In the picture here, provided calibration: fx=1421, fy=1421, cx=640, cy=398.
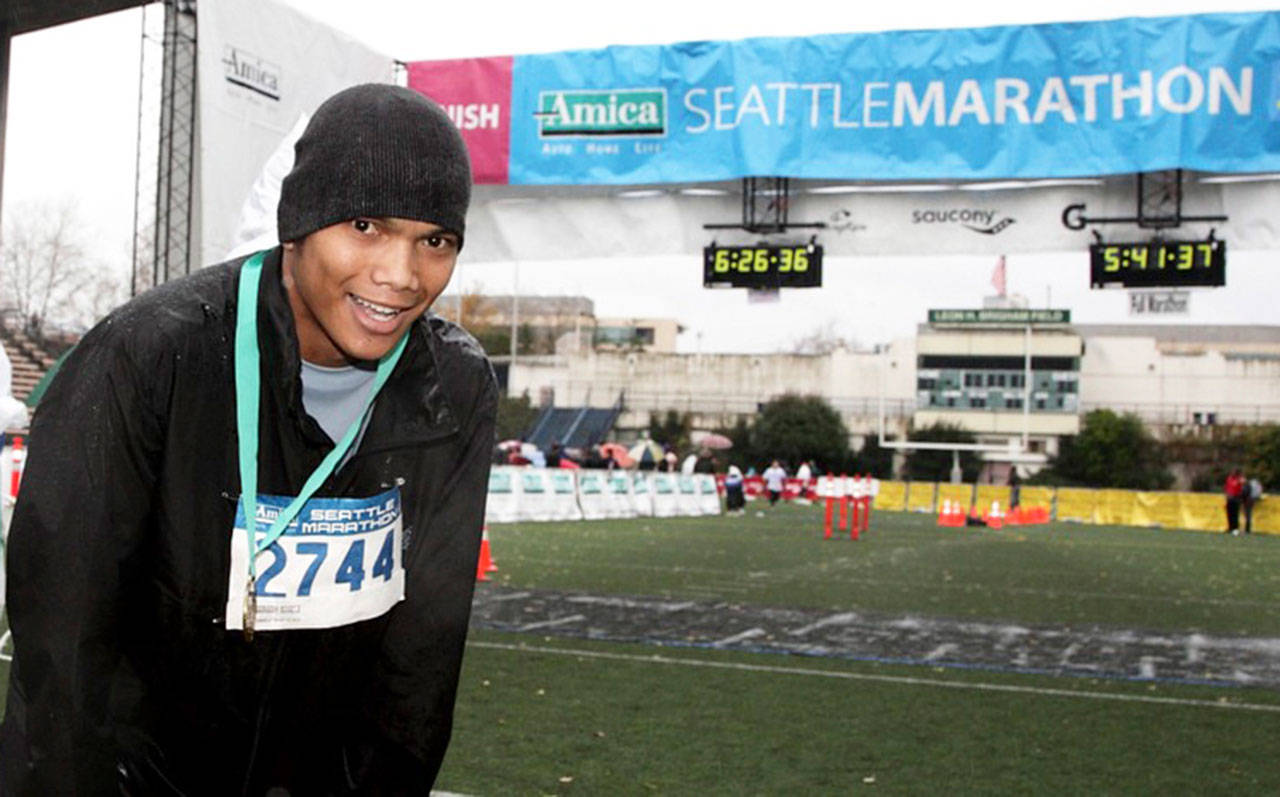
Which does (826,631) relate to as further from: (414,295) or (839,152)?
(414,295)

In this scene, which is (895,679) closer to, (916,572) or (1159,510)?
(916,572)

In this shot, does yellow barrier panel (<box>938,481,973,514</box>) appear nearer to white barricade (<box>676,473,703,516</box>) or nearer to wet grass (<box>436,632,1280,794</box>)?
white barricade (<box>676,473,703,516</box>)

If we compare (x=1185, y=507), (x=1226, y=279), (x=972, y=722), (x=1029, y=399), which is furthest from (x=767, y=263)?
(x=1029, y=399)

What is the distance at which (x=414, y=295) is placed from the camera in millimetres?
2027

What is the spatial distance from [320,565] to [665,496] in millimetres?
29568

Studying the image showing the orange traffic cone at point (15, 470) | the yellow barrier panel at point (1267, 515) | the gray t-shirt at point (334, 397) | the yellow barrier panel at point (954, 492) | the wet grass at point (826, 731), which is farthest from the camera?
the yellow barrier panel at point (954, 492)

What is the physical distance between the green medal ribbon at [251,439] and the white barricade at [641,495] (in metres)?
27.8

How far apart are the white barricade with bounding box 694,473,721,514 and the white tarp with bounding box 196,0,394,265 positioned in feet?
72.1

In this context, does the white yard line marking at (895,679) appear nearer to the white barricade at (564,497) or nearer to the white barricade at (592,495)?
the white barricade at (564,497)

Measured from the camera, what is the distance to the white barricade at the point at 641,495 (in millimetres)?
30078

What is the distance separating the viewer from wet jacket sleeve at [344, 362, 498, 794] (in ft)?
7.11

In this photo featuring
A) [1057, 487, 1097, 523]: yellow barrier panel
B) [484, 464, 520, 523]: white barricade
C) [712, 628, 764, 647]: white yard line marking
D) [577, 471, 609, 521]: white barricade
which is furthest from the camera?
[1057, 487, 1097, 523]: yellow barrier panel

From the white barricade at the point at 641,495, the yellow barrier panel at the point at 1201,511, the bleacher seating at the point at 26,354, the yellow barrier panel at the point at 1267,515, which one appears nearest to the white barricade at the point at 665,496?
the white barricade at the point at 641,495

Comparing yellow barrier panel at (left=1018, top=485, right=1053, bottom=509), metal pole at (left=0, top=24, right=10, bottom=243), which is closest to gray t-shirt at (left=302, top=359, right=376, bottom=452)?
metal pole at (left=0, top=24, right=10, bottom=243)
